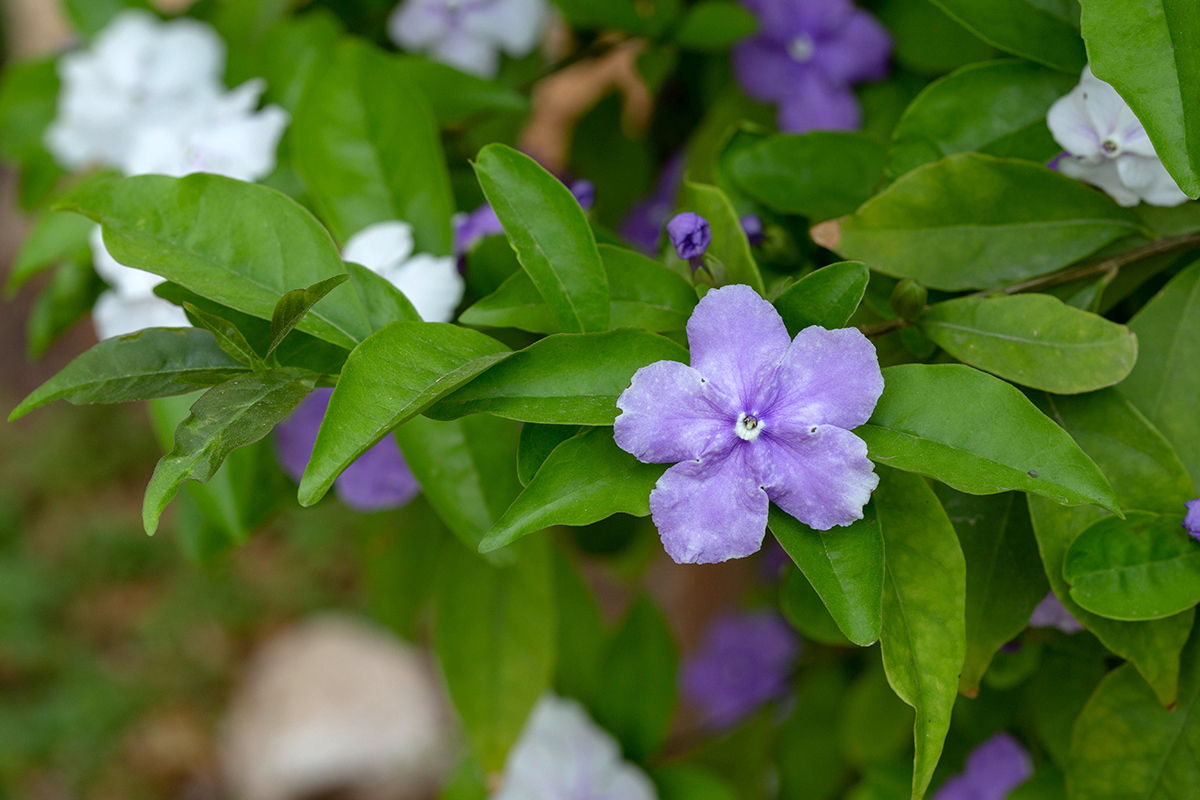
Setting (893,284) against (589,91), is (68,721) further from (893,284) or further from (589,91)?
(893,284)

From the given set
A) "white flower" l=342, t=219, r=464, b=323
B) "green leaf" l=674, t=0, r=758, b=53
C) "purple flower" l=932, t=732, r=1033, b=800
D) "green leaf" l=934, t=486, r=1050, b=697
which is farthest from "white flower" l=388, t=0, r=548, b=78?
"purple flower" l=932, t=732, r=1033, b=800

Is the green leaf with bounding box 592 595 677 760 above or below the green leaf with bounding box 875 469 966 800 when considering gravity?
below

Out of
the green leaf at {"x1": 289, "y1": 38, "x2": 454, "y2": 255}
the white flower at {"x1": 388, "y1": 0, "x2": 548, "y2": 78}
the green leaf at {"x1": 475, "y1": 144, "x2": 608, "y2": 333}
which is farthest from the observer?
the white flower at {"x1": 388, "y1": 0, "x2": 548, "y2": 78}

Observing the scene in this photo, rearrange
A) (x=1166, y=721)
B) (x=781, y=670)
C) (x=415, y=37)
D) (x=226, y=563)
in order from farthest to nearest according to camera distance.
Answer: (x=226, y=563), (x=781, y=670), (x=415, y=37), (x=1166, y=721)

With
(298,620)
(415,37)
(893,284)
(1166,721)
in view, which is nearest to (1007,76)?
(893,284)

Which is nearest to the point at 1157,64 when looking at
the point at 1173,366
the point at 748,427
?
the point at 1173,366

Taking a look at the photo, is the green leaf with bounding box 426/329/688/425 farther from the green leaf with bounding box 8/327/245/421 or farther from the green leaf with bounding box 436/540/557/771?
the green leaf with bounding box 436/540/557/771
